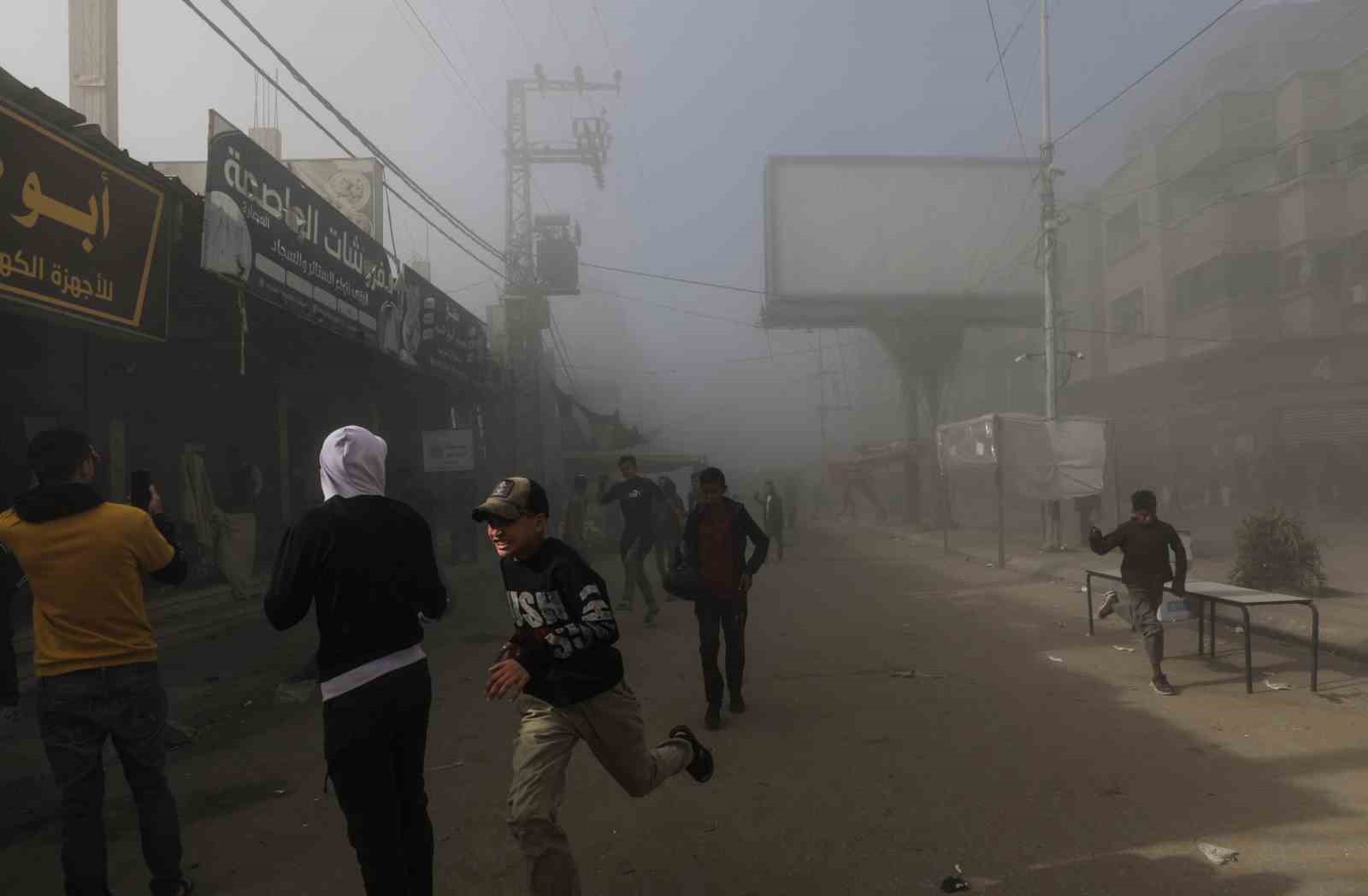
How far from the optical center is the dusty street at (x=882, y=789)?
3635 mm

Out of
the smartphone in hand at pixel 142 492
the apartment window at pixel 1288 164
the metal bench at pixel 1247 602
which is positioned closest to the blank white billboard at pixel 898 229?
the apartment window at pixel 1288 164

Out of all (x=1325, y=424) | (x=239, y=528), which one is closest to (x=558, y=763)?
(x=239, y=528)

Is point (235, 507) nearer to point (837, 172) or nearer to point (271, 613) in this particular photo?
point (271, 613)

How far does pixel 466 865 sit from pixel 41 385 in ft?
23.8

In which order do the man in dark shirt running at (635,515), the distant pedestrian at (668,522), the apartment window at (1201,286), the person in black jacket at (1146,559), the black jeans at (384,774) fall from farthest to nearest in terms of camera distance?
the apartment window at (1201,286), the distant pedestrian at (668,522), the man in dark shirt running at (635,515), the person in black jacket at (1146,559), the black jeans at (384,774)

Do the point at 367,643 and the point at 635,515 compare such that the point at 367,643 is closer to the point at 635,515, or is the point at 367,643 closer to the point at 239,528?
the point at 635,515

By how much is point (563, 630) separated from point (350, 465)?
85 centimetres

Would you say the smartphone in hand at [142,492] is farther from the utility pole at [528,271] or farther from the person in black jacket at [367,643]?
the utility pole at [528,271]

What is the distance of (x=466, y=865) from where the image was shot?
379 centimetres

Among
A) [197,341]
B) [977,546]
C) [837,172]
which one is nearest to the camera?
[197,341]

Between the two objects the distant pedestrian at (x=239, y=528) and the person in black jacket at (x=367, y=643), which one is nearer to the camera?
the person in black jacket at (x=367, y=643)

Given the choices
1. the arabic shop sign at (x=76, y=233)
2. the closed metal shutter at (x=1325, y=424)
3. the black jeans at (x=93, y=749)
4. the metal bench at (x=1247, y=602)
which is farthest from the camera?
the closed metal shutter at (x=1325, y=424)

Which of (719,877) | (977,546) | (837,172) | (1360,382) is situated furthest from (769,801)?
(837,172)

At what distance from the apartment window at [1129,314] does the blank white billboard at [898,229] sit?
531cm
